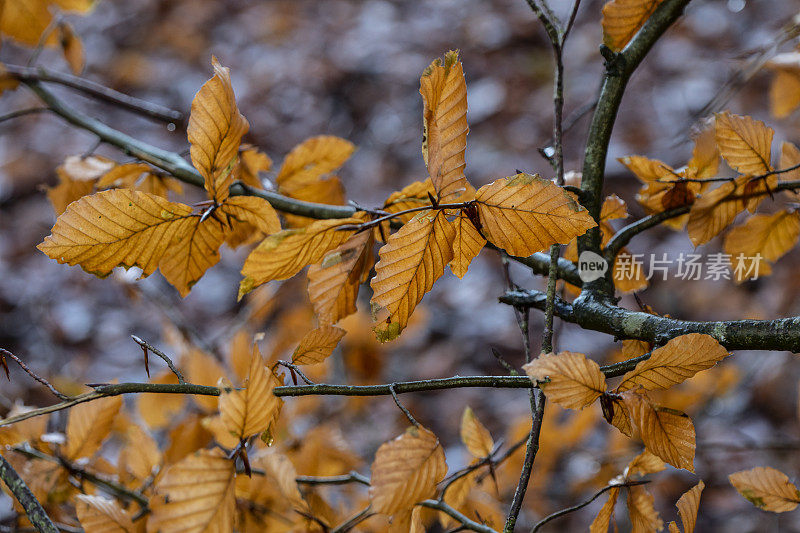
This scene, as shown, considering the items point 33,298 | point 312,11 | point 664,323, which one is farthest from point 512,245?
point 312,11

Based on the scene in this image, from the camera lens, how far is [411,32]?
9.03 feet

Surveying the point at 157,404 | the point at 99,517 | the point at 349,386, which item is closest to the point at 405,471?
the point at 349,386

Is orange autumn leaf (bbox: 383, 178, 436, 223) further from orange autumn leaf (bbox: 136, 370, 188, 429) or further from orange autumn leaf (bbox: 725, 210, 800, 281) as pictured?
orange autumn leaf (bbox: 136, 370, 188, 429)

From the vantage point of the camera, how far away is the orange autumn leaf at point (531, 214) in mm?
406

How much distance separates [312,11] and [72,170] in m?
2.62

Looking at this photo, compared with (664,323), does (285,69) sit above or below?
above

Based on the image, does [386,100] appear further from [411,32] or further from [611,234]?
[611,234]

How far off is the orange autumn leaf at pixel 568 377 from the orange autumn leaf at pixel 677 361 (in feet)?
0.08

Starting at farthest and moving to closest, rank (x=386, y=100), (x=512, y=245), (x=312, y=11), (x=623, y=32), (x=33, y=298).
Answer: (x=312, y=11), (x=386, y=100), (x=33, y=298), (x=623, y=32), (x=512, y=245)

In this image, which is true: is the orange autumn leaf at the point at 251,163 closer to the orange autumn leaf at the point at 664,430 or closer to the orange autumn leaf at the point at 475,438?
the orange autumn leaf at the point at 475,438

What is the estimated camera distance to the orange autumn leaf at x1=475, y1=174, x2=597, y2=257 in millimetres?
406

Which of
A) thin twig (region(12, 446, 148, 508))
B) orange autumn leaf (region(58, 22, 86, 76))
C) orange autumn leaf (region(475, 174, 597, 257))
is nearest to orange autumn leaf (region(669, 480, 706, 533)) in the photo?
orange autumn leaf (region(475, 174, 597, 257))

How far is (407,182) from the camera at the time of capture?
2.28m

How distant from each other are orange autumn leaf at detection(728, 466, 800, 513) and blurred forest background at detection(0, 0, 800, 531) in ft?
2.10
